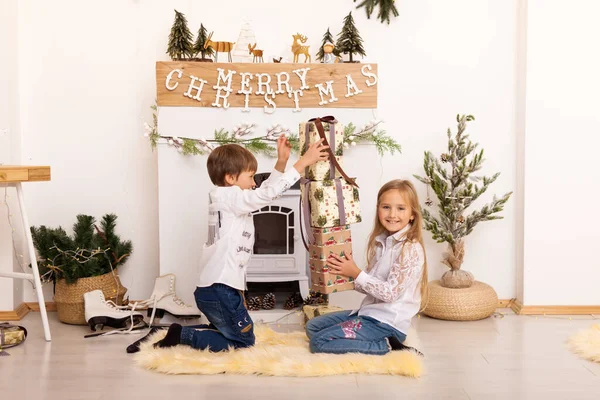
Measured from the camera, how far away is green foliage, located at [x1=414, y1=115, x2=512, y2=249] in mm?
3686

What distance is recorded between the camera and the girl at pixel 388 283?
2850 millimetres

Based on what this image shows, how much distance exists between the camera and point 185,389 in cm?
254

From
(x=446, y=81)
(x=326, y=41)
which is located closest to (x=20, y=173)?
(x=326, y=41)

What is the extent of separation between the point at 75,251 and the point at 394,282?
5.81 feet

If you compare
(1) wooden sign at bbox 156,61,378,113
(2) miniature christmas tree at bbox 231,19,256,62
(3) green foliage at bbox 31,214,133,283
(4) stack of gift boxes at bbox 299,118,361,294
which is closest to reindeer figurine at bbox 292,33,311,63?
(1) wooden sign at bbox 156,61,378,113

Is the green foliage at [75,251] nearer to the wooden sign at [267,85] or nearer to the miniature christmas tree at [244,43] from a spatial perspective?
the wooden sign at [267,85]

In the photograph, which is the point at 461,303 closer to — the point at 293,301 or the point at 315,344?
the point at 293,301

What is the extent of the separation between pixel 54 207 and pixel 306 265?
1.54m

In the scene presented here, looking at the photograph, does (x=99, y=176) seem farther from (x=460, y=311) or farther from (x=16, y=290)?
(x=460, y=311)

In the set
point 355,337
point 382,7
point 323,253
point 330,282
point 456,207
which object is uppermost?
point 382,7

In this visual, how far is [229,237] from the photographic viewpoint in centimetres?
294

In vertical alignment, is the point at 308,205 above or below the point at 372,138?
below

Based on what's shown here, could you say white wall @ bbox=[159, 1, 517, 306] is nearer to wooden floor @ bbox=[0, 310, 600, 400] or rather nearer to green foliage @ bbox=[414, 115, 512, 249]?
green foliage @ bbox=[414, 115, 512, 249]

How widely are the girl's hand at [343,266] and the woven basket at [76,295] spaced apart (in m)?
1.37
